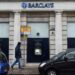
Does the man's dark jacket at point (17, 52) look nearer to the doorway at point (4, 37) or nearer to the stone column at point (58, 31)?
the doorway at point (4, 37)

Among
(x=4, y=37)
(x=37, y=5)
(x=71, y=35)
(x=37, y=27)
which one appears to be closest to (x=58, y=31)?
(x=71, y=35)

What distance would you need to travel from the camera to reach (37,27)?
32156 mm

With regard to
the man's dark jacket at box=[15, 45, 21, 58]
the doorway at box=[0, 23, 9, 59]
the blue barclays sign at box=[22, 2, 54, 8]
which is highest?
the blue barclays sign at box=[22, 2, 54, 8]

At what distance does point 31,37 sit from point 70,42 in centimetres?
309

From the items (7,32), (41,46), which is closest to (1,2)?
(7,32)

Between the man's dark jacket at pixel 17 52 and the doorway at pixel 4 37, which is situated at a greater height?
the doorway at pixel 4 37

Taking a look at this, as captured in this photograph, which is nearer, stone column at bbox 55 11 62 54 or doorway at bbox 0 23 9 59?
stone column at bbox 55 11 62 54

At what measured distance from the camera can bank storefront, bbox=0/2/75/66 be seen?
1230 inches

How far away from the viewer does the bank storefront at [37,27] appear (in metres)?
31.2

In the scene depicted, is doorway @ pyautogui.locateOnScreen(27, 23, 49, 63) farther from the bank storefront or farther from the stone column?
the stone column

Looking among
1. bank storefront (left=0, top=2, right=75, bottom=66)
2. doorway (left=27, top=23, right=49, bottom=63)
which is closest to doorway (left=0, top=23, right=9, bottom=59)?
bank storefront (left=0, top=2, right=75, bottom=66)

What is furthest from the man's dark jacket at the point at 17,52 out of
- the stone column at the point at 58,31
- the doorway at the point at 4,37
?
the stone column at the point at 58,31

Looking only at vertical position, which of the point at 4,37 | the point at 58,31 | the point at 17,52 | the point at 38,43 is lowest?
the point at 17,52

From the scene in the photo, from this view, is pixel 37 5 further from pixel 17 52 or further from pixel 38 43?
pixel 17 52
